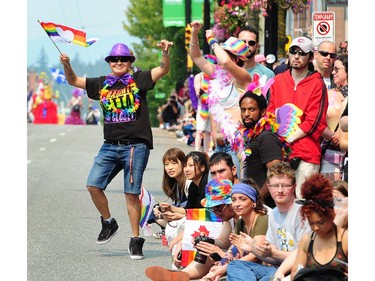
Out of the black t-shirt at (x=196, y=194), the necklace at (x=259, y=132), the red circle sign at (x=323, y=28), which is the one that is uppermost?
the red circle sign at (x=323, y=28)

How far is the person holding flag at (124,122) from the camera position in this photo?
1224cm

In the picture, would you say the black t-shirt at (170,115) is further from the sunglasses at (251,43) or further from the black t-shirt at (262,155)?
the black t-shirt at (262,155)

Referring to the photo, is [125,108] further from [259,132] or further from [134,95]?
[259,132]

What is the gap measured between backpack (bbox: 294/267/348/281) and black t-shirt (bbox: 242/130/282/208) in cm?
338

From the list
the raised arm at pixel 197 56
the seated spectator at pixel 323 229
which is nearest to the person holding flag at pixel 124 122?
the raised arm at pixel 197 56

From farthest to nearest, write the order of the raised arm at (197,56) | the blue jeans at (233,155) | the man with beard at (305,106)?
the raised arm at (197,56)
the blue jeans at (233,155)
the man with beard at (305,106)

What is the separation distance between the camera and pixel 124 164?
12.5 metres

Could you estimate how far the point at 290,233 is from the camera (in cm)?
885

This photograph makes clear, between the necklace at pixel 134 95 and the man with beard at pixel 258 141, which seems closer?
the man with beard at pixel 258 141

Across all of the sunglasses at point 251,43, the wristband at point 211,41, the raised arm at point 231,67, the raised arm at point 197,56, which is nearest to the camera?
the raised arm at point 231,67

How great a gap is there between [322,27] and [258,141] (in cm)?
815

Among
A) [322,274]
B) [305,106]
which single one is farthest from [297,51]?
[322,274]

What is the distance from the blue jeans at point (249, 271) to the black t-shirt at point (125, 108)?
350 cm
